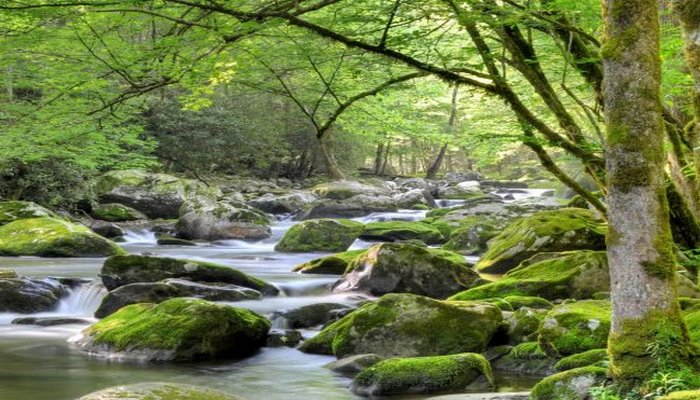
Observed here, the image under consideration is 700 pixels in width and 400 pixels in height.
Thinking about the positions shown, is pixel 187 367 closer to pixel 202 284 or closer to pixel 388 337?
pixel 388 337

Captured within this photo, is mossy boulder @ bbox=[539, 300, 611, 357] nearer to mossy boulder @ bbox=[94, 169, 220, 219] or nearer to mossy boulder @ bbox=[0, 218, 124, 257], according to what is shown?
mossy boulder @ bbox=[0, 218, 124, 257]

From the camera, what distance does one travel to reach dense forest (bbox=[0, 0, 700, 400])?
385 cm

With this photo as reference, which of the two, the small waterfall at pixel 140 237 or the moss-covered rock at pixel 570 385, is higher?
the small waterfall at pixel 140 237

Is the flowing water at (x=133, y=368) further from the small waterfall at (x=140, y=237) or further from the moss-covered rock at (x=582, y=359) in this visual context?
the small waterfall at (x=140, y=237)

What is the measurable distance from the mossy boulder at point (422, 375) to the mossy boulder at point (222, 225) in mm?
13669

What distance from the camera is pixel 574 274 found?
10023 mm

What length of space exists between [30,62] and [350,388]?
4.54 metres

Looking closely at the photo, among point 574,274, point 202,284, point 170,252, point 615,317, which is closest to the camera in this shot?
point 615,317

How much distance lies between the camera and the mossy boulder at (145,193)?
946 inches

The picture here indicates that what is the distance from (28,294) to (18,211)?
855 centimetres

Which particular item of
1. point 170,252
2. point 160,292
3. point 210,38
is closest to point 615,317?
point 210,38

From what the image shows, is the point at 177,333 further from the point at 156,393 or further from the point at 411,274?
the point at 411,274

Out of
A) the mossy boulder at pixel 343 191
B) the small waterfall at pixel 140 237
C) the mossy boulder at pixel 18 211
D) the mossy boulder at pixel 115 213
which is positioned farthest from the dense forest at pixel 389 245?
the mossy boulder at pixel 343 191

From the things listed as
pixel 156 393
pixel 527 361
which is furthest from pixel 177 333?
pixel 527 361
